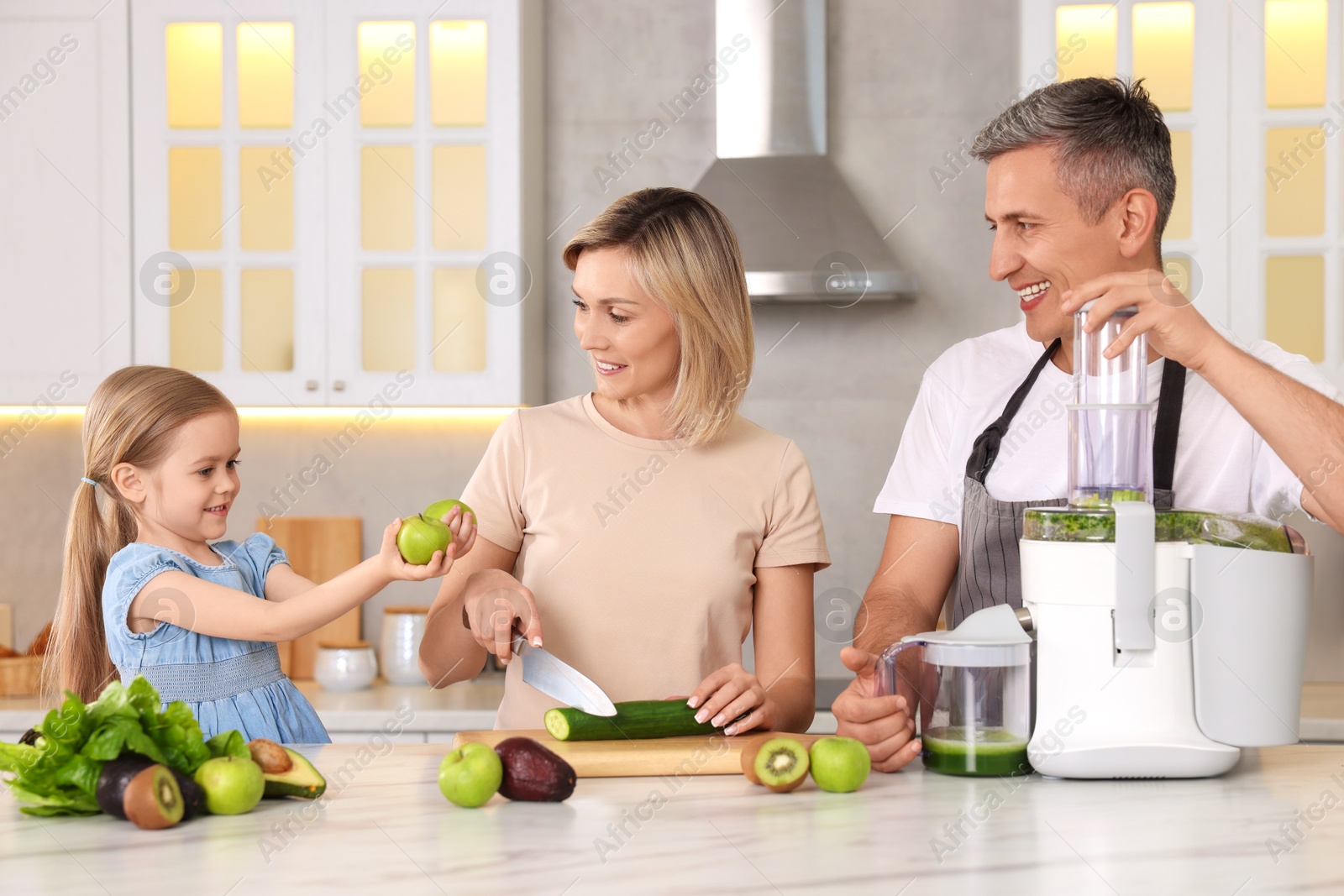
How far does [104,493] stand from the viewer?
1.67 m

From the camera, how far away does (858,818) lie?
110 centimetres

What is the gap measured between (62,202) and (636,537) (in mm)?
2041

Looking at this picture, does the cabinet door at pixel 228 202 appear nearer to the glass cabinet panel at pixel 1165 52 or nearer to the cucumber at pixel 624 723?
the cucumber at pixel 624 723

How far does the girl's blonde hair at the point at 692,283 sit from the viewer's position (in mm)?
1623

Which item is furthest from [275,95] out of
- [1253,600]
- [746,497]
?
[1253,600]

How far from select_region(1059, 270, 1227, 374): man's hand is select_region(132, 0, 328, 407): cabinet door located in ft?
6.80

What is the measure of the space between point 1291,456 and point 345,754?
3.76 ft

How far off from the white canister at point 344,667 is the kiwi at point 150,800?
1.98m

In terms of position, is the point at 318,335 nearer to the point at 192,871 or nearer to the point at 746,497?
the point at 746,497

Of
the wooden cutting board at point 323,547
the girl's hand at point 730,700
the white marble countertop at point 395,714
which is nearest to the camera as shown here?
the girl's hand at point 730,700

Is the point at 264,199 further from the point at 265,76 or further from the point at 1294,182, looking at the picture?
the point at 1294,182

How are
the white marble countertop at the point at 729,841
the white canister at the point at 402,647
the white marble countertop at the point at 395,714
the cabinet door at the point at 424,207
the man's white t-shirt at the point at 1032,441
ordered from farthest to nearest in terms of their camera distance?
the white canister at the point at 402,647
the cabinet door at the point at 424,207
the white marble countertop at the point at 395,714
the man's white t-shirt at the point at 1032,441
the white marble countertop at the point at 729,841

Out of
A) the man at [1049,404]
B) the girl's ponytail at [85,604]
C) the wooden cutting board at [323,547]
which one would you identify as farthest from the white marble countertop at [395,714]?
the girl's ponytail at [85,604]

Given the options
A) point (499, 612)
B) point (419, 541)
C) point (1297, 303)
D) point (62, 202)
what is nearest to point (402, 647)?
point (62, 202)
